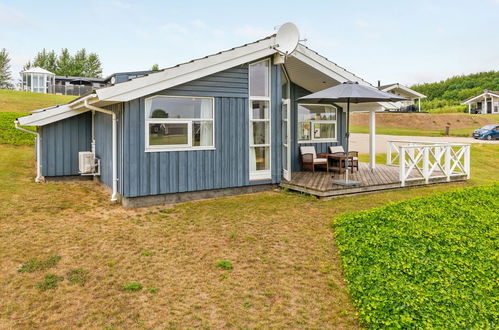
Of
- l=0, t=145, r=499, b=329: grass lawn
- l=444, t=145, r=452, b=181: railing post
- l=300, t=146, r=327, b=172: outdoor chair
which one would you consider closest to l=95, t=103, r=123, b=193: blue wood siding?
l=0, t=145, r=499, b=329: grass lawn

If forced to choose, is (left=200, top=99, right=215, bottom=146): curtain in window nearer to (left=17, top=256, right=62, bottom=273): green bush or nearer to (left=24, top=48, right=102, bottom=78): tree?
(left=17, top=256, right=62, bottom=273): green bush

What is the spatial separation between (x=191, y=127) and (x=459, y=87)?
62808mm

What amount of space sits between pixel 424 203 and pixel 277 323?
5.02m

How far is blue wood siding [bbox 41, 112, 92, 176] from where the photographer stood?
9.29m

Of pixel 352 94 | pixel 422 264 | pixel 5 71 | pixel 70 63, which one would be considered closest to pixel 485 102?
pixel 352 94

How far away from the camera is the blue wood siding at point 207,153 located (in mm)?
6555

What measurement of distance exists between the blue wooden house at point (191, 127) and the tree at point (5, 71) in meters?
50.1

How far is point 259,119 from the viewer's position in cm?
809

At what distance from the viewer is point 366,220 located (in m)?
5.62

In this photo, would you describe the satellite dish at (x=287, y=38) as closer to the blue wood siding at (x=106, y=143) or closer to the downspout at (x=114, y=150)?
the blue wood siding at (x=106, y=143)

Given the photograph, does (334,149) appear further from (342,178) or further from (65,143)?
(65,143)

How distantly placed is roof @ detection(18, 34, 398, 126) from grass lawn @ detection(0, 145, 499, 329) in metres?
2.25

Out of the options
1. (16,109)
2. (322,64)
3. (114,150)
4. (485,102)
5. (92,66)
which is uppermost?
(92,66)

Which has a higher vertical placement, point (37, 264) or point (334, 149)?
point (334, 149)
